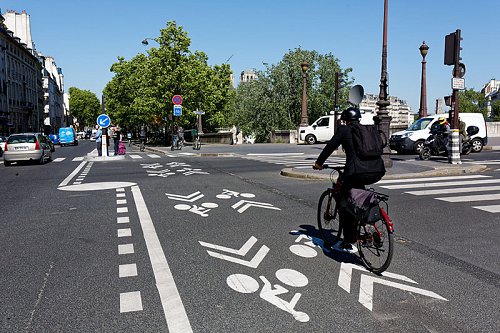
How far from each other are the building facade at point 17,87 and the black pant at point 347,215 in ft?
218

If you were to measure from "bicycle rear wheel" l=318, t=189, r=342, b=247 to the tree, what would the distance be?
159m

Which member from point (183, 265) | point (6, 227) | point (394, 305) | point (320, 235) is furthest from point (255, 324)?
point (6, 227)

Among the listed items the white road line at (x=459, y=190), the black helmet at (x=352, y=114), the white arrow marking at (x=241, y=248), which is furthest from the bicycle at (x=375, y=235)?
the white road line at (x=459, y=190)

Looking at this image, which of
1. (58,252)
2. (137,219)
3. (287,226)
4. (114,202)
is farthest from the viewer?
(114,202)

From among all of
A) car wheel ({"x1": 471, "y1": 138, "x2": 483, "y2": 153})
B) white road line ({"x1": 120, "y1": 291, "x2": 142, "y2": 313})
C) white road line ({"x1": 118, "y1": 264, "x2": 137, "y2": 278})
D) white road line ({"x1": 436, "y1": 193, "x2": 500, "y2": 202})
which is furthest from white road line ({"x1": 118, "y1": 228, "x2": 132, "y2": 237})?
car wheel ({"x1": 471, "y1": 138, "x2": 483, "y2": 153})

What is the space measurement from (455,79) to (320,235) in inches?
427

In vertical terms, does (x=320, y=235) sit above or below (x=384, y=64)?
below

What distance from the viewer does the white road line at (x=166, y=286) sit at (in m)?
3.40

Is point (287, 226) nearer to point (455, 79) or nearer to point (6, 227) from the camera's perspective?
point (6, 227)

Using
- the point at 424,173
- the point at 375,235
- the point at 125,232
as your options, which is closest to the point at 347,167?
the point at 375,235

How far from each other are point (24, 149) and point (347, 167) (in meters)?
19.0

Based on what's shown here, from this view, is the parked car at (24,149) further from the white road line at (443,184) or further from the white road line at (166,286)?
the white road line at (443,184)

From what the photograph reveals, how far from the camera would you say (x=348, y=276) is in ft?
14.8

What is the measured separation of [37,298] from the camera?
393 cm
